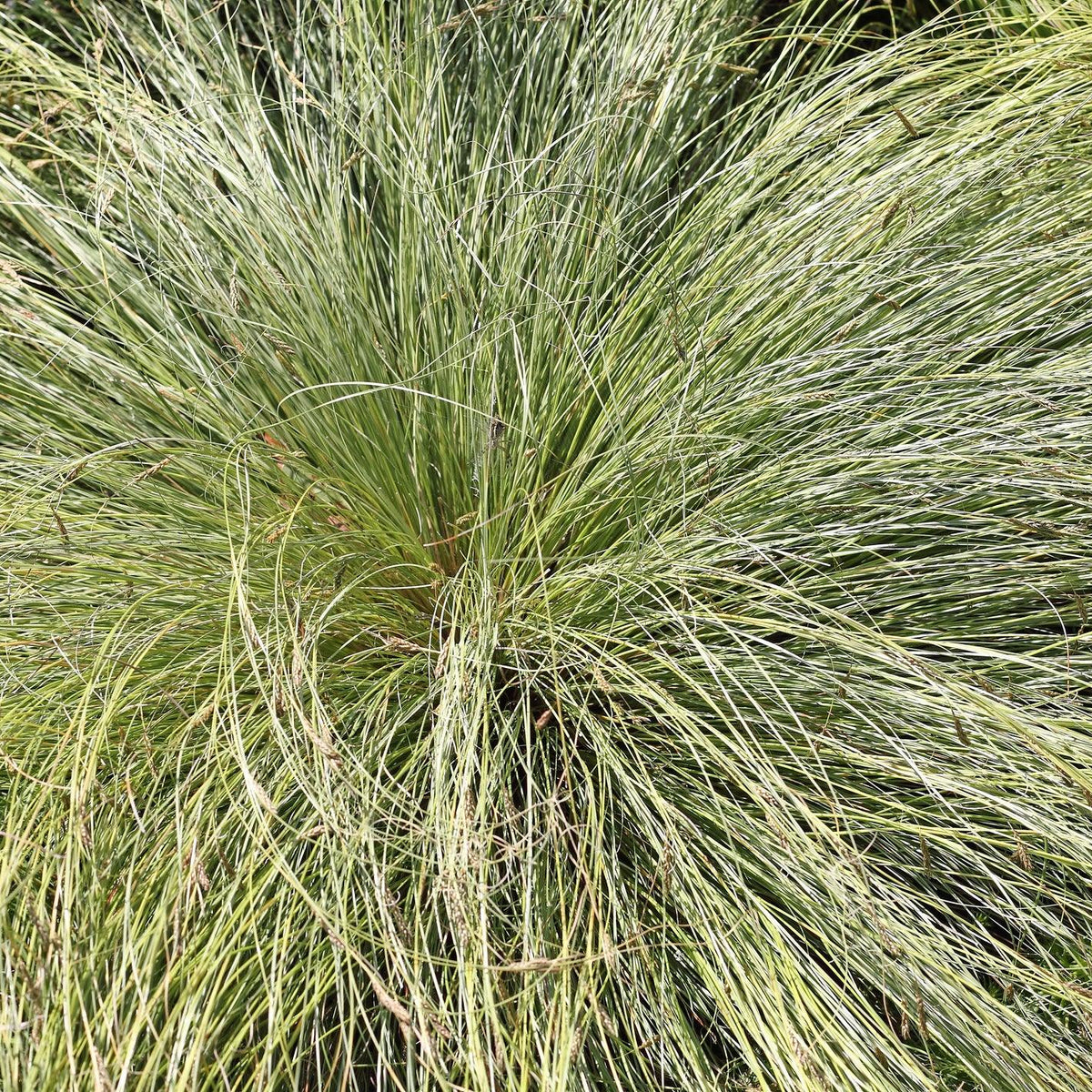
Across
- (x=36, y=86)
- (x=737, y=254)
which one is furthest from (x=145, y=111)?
(x=737, y=254)

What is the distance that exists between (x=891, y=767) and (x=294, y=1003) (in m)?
0.99

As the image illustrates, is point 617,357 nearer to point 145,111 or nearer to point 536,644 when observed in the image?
point 536,644

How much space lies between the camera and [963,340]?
6.57 feet

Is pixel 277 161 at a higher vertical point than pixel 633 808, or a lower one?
higher

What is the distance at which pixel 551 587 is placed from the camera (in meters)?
1.89

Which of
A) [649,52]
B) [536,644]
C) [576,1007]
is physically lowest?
[576,1007]

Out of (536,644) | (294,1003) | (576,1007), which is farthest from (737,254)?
(294,1003)

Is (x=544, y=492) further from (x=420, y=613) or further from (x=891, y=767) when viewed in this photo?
(x=891, y=767)

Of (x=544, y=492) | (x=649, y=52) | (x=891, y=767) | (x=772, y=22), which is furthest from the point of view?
(x=772, y=22)

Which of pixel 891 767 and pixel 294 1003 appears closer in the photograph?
pixel 294 1003

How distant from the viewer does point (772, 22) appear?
3100 millimetres

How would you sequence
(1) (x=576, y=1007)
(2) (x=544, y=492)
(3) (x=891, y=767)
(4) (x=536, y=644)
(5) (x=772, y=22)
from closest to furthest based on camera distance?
(1) (x=576, y=1007) < (3) (x=891, y=767) < (4) (x=536, y=644) < (2) (x=544, y=492) < (5) (x=772, y=22)

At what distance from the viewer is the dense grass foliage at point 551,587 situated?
4.91 ft

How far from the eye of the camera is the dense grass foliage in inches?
58.9
